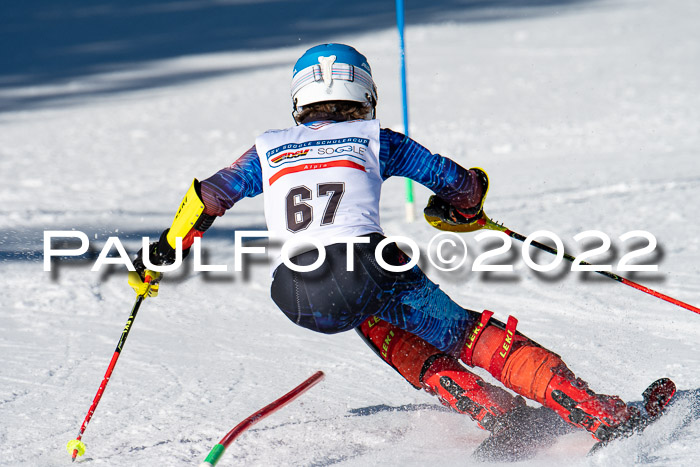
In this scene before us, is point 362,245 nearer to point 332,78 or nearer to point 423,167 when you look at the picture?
point 423,167

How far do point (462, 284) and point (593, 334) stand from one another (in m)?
0.97

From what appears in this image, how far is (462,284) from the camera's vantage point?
5.11 meters

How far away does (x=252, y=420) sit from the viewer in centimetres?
311

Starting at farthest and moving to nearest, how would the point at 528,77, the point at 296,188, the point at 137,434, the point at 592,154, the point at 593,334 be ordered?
1. the point at 528,77
2. the point at 592,154
3. the point at 593,334
4. the point at 137,434
5. the point at 296,188

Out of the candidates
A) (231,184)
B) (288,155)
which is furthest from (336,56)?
(231,184)

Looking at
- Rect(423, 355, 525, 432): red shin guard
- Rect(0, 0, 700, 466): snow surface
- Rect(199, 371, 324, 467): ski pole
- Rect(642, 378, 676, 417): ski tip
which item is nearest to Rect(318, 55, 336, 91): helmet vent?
Rect(423, 355, 525, 432): red shin guard

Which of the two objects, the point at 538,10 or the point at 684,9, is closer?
the point at 684,9

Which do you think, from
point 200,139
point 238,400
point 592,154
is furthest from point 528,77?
point 238,400

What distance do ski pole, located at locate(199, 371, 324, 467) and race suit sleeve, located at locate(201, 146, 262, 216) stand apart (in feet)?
2.45

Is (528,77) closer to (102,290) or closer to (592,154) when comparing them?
(592,154)

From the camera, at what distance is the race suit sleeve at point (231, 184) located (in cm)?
286

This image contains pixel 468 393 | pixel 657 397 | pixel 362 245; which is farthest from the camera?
pixel 468 393

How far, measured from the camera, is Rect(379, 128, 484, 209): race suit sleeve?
9.52ft

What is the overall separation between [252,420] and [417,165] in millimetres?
1073
